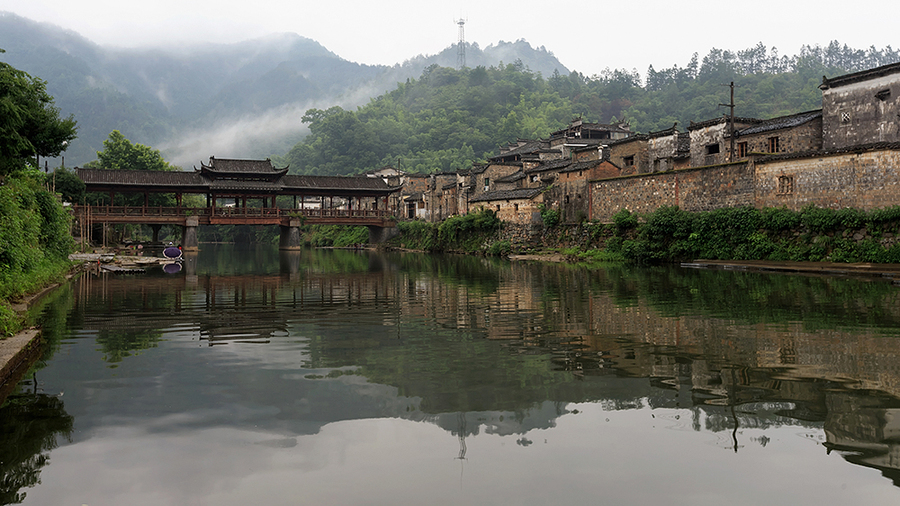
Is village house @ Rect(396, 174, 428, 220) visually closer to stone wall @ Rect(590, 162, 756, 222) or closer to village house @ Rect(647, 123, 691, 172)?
village house @ Rect(647, 123, 691, 172)

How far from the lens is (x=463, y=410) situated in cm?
656

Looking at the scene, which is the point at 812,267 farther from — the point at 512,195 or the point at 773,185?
the point at 512,195

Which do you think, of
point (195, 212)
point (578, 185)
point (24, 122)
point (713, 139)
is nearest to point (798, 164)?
point (713, 139)

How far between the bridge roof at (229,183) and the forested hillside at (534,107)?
38854 mm

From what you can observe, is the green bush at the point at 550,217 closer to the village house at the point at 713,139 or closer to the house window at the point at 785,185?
the village house at the point at 713,139

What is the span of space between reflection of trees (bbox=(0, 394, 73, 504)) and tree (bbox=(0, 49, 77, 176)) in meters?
10.8

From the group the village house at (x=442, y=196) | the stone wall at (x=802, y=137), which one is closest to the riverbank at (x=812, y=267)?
the stone wall at (x=802, y=137)

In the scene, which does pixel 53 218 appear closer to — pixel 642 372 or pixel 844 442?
pixel 642 372

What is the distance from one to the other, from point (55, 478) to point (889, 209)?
2646 centimetres

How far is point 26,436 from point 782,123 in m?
36.7

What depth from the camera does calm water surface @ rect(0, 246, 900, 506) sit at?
4.84 m

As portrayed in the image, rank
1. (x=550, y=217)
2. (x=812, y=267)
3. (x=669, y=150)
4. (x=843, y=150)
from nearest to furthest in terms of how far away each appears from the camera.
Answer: (x=812, y=267), (x=843, y=150), (x=550, y=217), (x=669, y=150)

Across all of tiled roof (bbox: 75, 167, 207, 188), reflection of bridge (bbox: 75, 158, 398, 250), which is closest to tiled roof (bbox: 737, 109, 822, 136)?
reflection of bridge (bbox: 75, 158, 398, 250)

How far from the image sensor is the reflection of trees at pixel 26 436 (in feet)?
16.0
